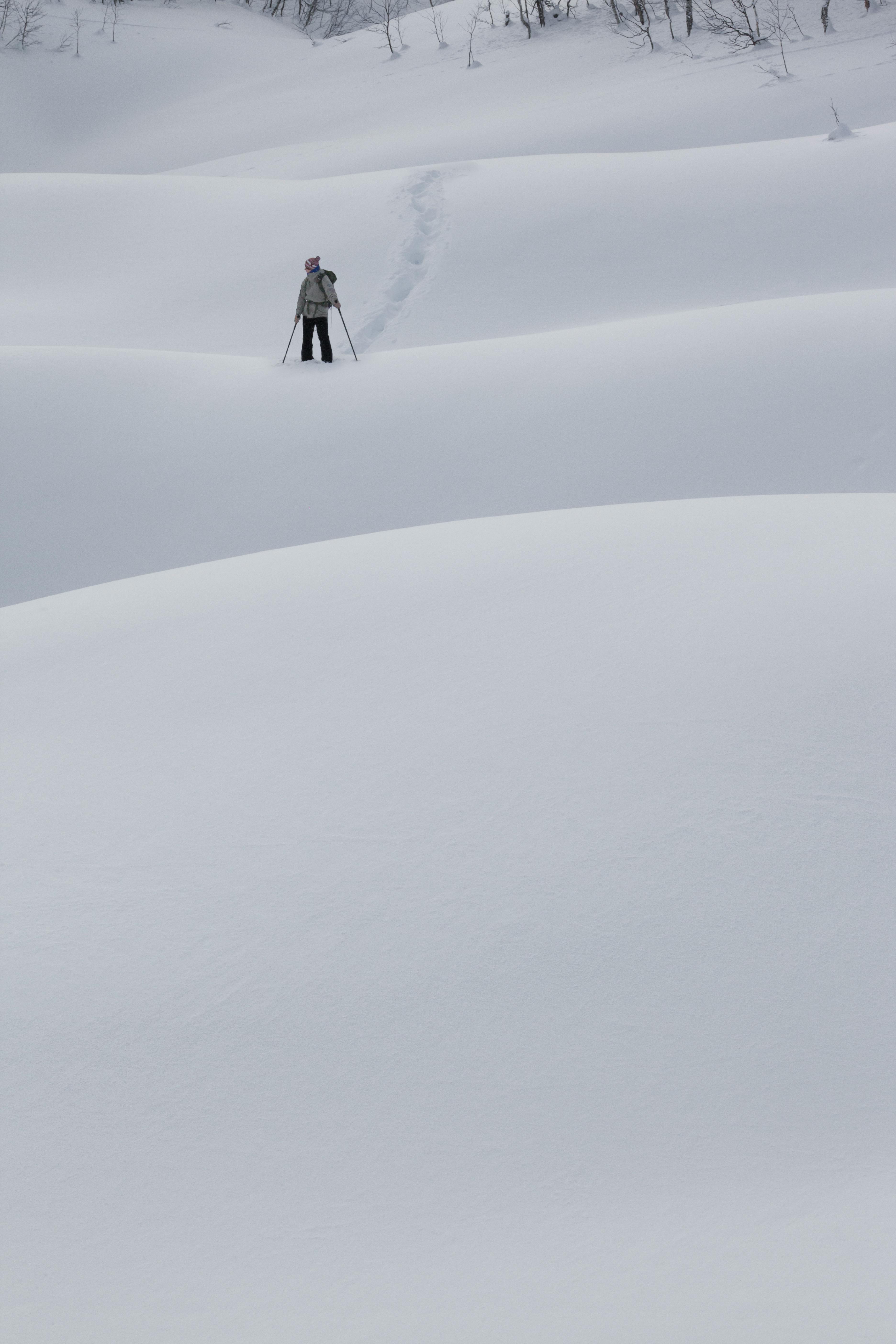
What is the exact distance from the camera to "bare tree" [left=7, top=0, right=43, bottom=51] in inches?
917

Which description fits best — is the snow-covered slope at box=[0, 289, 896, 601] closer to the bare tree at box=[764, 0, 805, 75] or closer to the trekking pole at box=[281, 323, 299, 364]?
the trekking pole at box=[281, 323, 299, 364]

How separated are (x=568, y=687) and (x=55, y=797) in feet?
5.04

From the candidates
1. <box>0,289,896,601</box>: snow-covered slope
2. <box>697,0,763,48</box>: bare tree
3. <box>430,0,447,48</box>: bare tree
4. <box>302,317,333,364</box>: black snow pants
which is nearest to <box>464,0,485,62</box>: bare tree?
<box>430,0,447,48</box>: bare tree

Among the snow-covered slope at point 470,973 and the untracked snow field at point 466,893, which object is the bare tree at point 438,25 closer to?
the untracked snow field at point 466,893

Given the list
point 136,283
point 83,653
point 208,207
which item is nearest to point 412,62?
point 208,207

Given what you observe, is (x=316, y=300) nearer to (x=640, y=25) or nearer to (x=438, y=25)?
(x=640, y=25)

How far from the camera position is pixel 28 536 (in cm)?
689

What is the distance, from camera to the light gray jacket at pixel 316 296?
26.7 feet

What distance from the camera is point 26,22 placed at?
23.2 m

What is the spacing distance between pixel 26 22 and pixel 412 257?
18.0m

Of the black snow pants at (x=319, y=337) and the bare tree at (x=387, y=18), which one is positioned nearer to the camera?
the black snow pants at (x=319, y=337)

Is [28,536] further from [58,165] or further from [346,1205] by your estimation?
[58,165]

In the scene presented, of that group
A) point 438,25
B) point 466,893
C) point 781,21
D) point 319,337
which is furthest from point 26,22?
point 466,893

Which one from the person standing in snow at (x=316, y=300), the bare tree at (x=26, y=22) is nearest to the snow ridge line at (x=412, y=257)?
the person standing in snow at (x=316, y=300)
